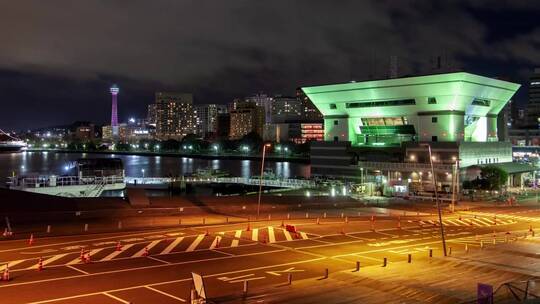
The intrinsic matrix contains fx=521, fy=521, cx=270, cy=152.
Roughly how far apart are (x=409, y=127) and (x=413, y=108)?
4732mm

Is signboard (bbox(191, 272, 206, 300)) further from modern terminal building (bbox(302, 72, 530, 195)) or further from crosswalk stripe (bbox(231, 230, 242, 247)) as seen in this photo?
modern terminal building (bbox(302, 72, 530, 195))

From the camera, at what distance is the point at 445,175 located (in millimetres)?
88688

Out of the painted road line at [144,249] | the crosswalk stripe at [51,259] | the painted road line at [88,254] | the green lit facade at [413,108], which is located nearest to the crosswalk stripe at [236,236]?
the painted road line at [144,249]

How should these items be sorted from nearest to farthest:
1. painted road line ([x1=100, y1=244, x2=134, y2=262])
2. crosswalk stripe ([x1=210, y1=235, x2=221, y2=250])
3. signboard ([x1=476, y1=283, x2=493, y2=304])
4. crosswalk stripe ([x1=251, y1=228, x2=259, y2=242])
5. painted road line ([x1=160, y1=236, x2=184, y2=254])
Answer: signboard ([x1=476, y1=283, x2=493, y2=304]), painted road line ([x1=100, y1=244, x2=134, y2=262]), painted road line ([x1=160, y1=236, x2=184, y2=254]), crosswalk stripe ([x1=210, y1=235, x2=221, y2=250]), crosswalk stripe ([x1=251, y1=228, x2=259, y2=242])

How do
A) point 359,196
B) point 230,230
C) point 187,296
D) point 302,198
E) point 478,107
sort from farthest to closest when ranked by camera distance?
1. point 478,107
2. point 359,196
3. point 302,198
4. point 230,230
5. point 187,296

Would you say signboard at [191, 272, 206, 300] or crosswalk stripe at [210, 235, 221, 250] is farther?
crosswalk stripe at [210, 235, 221, 250]

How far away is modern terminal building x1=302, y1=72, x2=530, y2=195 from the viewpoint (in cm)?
9338

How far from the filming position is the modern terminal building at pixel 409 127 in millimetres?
93375

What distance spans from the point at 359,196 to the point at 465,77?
34.1 metres

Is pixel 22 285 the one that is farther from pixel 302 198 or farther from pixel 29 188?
pixel 302 198

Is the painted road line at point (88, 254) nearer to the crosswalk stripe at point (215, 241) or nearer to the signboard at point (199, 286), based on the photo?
the crosswalk stripe at point (215, 241)

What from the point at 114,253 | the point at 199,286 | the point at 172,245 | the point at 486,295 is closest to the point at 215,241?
the point at 172,245

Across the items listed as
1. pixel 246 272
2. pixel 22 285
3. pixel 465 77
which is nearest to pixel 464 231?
pixel 246 272

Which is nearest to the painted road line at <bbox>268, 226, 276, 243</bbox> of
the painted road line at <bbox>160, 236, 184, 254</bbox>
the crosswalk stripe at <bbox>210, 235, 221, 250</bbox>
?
the crosswalk stripe at <bbox>210, 235, 221, 250</bbox>
